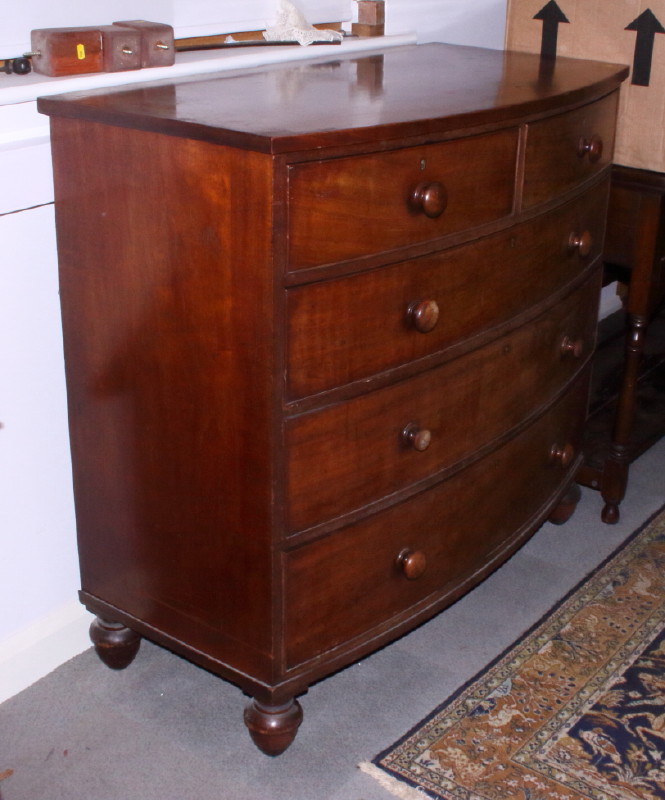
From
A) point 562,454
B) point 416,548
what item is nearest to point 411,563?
point 416,548

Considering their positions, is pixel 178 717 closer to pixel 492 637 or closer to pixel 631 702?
pixel 492 637

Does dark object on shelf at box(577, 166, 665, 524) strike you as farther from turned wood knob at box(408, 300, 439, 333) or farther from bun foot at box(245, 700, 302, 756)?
bun foot at box(245, 700, 302, 756)

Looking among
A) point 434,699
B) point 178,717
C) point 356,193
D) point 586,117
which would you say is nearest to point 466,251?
point 356,193

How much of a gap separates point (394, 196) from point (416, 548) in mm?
609

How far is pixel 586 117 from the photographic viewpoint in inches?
71.4

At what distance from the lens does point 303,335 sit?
4.54 feet

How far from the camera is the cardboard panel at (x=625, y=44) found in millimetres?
2201

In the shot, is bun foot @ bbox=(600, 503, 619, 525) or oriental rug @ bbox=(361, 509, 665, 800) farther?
bun foot @ bbox=(600, 503, 619, 525)

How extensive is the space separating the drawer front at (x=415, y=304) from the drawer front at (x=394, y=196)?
45 mm

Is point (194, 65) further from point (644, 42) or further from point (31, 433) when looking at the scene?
point (644, 42)

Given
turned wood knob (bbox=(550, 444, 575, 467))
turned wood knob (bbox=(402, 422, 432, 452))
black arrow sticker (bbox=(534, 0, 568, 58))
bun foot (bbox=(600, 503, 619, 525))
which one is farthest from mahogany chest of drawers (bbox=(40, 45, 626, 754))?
bun foot (bbox=(600, 503, 619, 525))

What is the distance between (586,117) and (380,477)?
75 cm

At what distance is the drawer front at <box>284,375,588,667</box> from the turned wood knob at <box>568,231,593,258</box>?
0.31 m

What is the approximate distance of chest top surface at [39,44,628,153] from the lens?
4.34 ft
